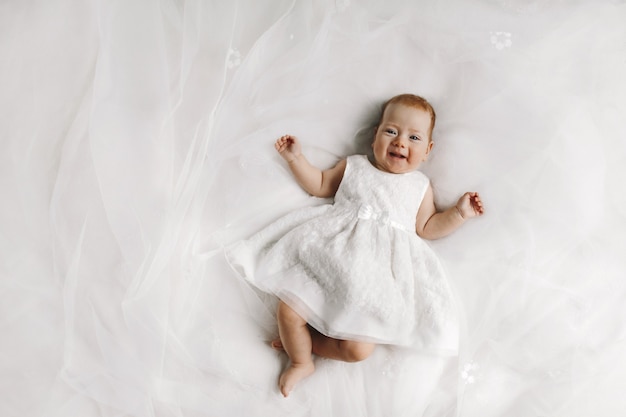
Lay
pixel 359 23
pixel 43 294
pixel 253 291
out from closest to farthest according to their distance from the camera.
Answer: pixel 43 294 → pixel 253 291 → pixel 359 23

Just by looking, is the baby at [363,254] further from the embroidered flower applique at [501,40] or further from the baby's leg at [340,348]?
the embroidered flower applique at [501,40]

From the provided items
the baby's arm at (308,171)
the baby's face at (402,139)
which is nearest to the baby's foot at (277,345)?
the baby's arm at (308,171)

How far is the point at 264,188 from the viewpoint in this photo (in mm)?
1396

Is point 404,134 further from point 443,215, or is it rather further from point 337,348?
point 337,348

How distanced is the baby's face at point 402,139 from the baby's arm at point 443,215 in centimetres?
10

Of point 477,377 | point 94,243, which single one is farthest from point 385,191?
point 94,243

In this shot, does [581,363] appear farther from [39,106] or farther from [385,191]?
[39,106]

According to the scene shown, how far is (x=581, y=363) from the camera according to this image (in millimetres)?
1244

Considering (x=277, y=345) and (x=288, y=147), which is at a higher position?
(x=288, y=147)

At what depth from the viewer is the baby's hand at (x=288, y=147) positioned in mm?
1389

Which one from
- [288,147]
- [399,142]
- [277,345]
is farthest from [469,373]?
[288,147]

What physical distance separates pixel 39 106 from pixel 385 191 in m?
0.81

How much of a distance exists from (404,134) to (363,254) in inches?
12.3

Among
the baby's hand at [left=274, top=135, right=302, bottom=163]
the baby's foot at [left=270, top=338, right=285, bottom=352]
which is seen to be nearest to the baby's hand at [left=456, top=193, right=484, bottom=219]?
the baby's hand at [left=274, top=135, right=302, bottom=163]
